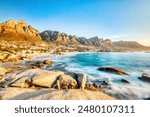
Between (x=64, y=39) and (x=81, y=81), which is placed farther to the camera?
(x=64, y=39)

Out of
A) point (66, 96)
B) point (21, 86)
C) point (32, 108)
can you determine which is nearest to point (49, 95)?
point (66, 96)

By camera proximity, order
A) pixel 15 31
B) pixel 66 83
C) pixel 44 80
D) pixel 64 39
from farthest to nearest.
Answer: pixel 64 39 → pixel 15 31 → pixel 66 83 → pixel 44 80

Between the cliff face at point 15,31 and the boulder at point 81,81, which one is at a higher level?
the cliff face at point 15,31

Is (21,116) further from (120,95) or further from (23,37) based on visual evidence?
(23,37)

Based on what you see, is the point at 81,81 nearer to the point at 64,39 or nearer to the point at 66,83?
the point at 66,83

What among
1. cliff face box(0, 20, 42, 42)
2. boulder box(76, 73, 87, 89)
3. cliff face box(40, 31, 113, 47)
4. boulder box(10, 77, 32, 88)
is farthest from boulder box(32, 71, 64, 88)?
cliff face box(40, 31, 113, 47)

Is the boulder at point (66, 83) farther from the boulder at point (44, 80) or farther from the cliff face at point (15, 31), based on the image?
the cliff face at point (15, 31)

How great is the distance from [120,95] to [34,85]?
5.58 meters

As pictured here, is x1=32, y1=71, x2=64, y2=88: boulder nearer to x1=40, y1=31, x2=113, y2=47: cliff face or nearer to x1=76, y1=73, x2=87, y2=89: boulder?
x1=76, y1=73, x2=87, y2=89: boulder

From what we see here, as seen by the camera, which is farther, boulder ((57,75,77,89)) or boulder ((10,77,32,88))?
boulder ((57,75,77,89))

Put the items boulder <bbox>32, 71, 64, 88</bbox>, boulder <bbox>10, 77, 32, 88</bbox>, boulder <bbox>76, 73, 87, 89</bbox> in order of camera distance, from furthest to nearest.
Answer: boulder <bbox>76, 73, 87, 89</bbox> < boulder <bbox>32, 71, 64, 88</bbox> < boulder <bbox>10, 77, 32, 88</bbox>

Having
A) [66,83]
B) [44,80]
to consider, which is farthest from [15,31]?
[66,83]

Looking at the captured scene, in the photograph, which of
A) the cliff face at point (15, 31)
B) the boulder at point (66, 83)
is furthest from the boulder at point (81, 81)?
the cliff face at point (15, 31)

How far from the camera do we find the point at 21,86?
9.43m
